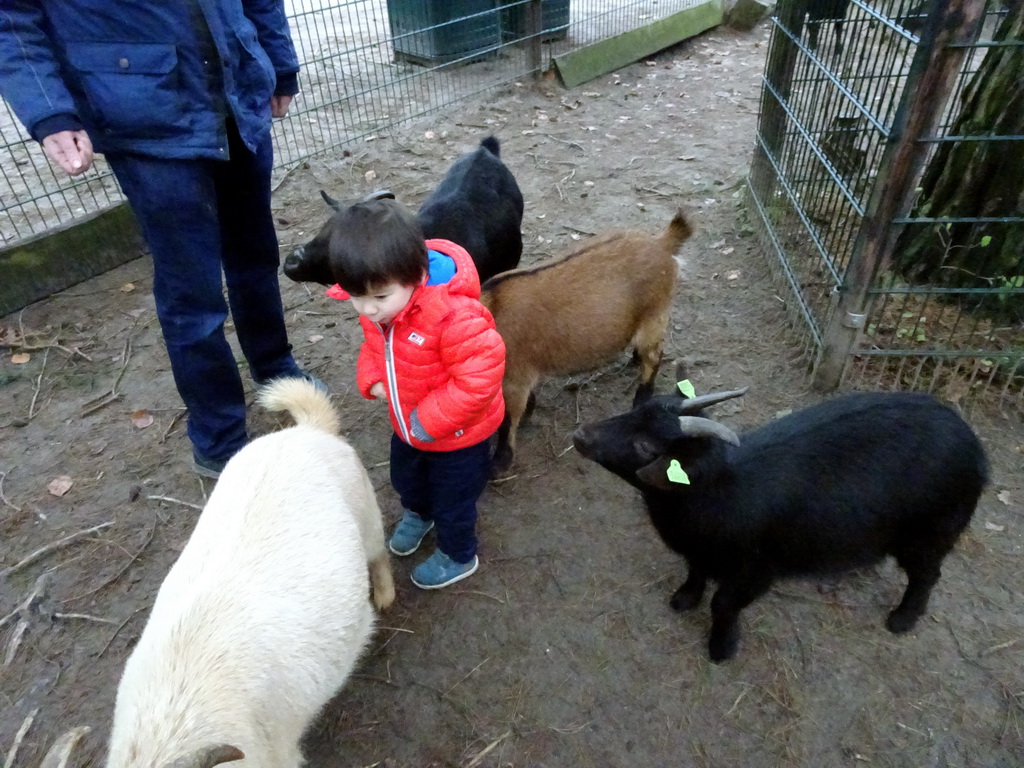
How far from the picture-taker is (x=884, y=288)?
11.4 ft

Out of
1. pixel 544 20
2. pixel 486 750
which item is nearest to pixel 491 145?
pixel 486 750

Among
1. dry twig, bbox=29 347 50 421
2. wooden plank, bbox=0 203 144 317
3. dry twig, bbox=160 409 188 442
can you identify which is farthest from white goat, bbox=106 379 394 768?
wooden plank, bbox=0 203 144 317

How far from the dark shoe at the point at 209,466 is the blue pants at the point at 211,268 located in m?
0.03

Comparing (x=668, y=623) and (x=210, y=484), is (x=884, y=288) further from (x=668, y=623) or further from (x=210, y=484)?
(x=210, y=484)

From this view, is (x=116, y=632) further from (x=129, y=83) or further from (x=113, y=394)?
(x=129, y=83)

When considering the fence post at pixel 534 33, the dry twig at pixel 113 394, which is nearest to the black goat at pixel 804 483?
the dry twig at pixel 113 394

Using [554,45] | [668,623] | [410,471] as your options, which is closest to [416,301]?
[410,471]

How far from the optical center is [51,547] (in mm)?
3166

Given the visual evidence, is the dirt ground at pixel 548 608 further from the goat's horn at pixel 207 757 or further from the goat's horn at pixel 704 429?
the goat's horn at pixel 207 757

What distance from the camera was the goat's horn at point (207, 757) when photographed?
1419mm

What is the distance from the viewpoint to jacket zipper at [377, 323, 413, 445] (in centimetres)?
239

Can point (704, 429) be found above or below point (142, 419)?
above

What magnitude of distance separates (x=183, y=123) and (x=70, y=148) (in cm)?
41

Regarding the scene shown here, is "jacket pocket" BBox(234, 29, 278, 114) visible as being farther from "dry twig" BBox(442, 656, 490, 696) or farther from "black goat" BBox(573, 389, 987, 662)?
"dry twig" BBox(442, 656, 490, 696)
